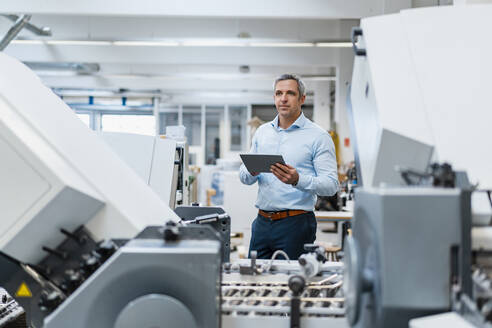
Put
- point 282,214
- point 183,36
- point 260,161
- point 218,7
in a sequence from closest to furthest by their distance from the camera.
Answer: point 260,161 < point 282,214 < point 218,7 < point 183,36

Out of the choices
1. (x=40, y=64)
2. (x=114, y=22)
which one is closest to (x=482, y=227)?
(x=114, y=22)

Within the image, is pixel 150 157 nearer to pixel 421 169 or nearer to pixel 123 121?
pixel 421 169

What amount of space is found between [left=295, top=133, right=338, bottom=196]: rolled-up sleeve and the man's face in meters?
0.19

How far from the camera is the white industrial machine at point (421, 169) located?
2.43 feet

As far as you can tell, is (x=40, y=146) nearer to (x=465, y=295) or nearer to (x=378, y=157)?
(x=378, y=157)

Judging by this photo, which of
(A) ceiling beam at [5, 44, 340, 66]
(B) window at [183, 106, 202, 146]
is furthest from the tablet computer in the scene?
(B) window at [183, 106, 202, 146]

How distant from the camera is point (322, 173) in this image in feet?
6.45

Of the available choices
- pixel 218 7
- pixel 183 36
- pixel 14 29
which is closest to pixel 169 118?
pixel 183 36

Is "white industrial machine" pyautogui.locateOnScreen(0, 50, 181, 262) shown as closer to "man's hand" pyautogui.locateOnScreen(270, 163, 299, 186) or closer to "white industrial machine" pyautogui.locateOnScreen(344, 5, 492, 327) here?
"white industrial machine" pyautogui.locateOnScreen(344, 5, 492, 327)

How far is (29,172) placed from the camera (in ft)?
3.01

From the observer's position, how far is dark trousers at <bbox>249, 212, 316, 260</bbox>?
1.95 meters

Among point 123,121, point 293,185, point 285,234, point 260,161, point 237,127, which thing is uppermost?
point 123,121

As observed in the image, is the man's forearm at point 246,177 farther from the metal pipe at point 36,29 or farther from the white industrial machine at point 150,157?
the metal pipe at point 36,29

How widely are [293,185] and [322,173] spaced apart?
0.59 feet
